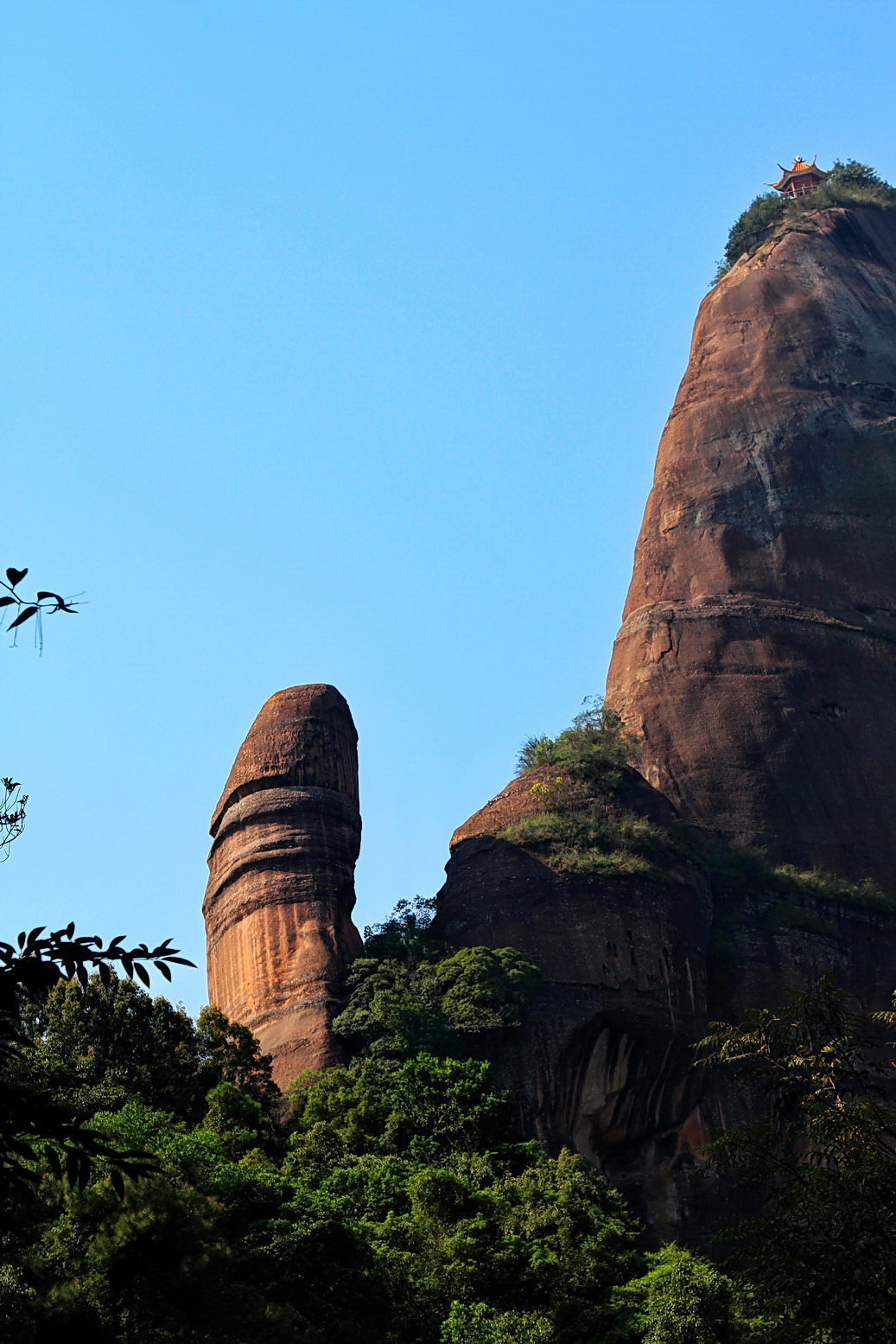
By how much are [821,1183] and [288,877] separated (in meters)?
21.7

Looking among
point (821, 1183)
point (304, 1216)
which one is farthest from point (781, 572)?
point (821, 1183)

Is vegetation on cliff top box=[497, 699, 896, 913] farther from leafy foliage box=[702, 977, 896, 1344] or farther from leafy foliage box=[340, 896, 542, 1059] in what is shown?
leafy foliage box=[702, 977, 896, 1344]

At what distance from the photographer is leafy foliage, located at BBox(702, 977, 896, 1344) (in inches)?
472

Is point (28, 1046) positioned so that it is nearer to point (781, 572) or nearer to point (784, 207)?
point (781, 572)

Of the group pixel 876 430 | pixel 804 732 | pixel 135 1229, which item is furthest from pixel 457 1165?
pixel 876 430

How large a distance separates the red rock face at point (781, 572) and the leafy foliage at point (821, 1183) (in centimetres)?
2500

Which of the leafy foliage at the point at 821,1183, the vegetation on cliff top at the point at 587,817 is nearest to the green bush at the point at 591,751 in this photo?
the vegetation on cliff top at the point at 587,817

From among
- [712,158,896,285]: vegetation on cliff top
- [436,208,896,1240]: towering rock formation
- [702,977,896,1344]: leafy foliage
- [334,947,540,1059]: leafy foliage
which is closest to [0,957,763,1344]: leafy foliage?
[334,947,540,1059]: leafy foliage

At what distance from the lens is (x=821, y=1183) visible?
12.6 meters

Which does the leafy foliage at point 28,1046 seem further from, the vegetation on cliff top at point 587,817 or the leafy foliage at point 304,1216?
the vegetation on cliff top at point 587,817

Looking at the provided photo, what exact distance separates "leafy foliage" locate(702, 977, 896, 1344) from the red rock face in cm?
2500

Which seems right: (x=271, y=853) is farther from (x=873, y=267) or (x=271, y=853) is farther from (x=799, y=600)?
(x=873, y=267)

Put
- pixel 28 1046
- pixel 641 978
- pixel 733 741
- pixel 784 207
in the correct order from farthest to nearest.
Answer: pixel 784 207
pixel 733 741
pixel 641 978
pixel 28 1046

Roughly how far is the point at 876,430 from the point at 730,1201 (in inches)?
977
